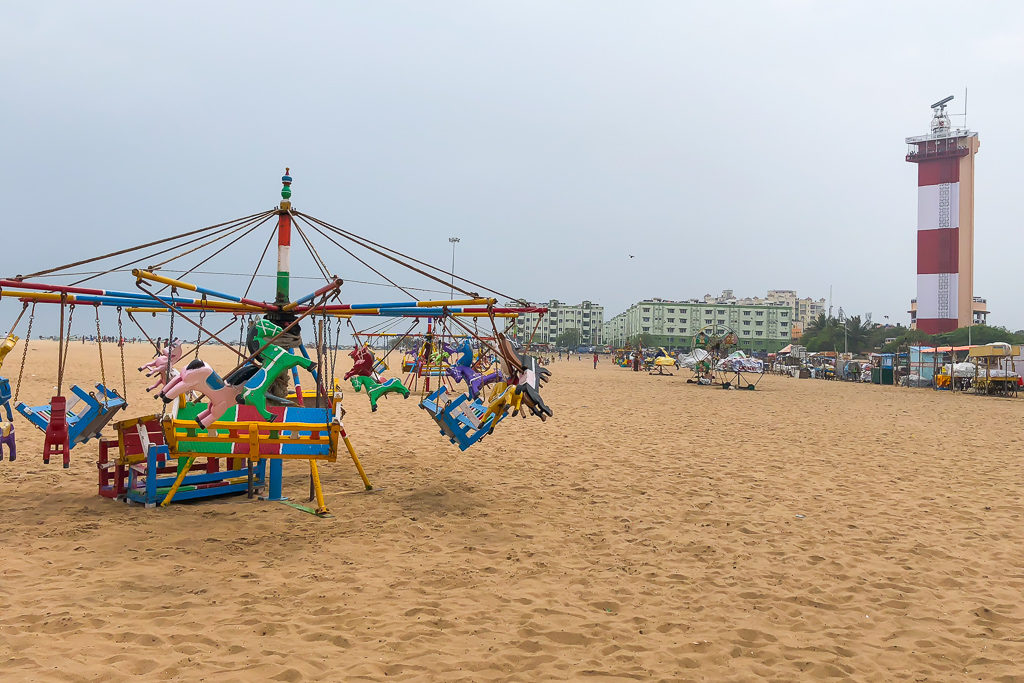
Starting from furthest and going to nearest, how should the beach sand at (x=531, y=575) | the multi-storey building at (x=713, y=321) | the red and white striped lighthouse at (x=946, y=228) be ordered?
the multi-storey building at (x=713, y=321)
the red and white striped lighthouse at (x=946, y=228)
the beach sand at (x=531, y=575)

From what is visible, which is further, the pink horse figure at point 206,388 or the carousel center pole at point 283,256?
the carousel center pole at point 283,256

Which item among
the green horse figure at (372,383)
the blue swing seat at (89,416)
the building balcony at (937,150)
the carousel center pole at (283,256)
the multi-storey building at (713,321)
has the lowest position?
the blue swing seat at (89,416)

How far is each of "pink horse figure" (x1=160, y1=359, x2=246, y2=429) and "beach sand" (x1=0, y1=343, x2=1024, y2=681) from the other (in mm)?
1213

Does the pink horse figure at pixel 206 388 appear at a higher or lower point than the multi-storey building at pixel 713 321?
lower

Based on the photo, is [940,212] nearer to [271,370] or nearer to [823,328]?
[823,328]

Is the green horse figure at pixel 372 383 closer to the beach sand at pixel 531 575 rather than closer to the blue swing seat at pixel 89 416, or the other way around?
the beach sand at pixel 531 575

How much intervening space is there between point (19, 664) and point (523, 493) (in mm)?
5590

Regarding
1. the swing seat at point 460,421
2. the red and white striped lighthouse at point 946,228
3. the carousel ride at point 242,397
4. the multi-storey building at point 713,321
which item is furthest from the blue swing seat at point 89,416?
the multi-storey building at point 713,321

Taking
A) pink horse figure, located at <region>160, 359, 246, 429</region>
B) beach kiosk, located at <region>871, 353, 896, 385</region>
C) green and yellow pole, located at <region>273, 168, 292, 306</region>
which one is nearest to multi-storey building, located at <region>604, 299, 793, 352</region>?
beach kiosk, located at <region>871, 353, 896, 385</region>

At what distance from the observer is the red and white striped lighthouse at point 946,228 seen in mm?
72625

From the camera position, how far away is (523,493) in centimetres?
830

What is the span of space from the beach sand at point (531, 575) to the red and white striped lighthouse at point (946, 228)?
7751cm

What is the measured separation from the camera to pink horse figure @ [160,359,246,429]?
6039 mm

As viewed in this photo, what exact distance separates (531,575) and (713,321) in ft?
416
